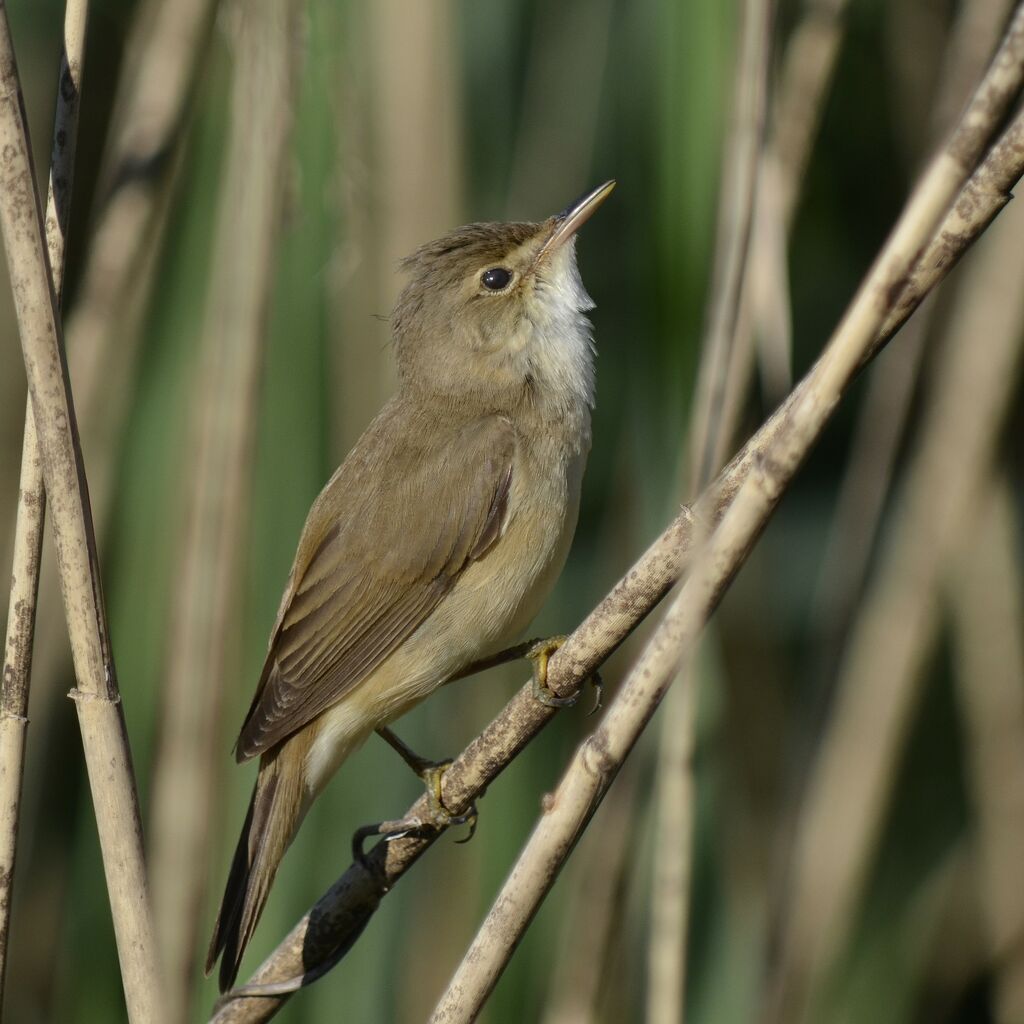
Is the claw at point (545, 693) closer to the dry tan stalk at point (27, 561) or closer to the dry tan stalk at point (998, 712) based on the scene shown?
the dry tan stalk at point (27, 561)

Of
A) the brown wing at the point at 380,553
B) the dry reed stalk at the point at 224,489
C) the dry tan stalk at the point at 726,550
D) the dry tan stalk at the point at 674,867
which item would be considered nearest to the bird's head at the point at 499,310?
the brown wing at the point at 380,553

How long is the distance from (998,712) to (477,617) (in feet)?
4.30

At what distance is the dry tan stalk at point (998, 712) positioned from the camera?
305cm

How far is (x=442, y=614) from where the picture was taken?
8.29 feet

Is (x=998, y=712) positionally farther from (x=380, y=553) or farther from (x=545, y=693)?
(x=545, y=693)

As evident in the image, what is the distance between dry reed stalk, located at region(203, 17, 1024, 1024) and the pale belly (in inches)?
13.9

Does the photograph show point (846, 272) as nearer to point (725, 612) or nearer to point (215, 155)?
point (725, 612)

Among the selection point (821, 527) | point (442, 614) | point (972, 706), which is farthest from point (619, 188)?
point (972, 706)

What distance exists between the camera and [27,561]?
1623 mm

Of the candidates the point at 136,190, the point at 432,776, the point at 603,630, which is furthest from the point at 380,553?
the point at 603,630

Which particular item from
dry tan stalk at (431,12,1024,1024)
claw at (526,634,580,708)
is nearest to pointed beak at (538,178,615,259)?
claw at (526,634,580,708)

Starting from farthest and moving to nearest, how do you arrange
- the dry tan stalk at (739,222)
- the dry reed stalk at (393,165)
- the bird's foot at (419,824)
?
the dry reed stalk at (393,165), the bird's foot at (419,824), the dry tan stalk at (739,222)

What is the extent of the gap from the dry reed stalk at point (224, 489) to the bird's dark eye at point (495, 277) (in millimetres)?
731

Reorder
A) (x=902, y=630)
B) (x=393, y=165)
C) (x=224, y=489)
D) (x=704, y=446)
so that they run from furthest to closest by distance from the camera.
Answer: (x=902, y=630)
(x=393, y=165)
(x=224, y=489)
(x=704, y=446)
